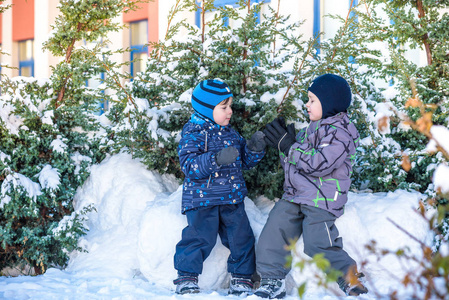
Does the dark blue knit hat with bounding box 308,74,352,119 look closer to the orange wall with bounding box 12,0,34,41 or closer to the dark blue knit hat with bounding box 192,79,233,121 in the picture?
the dark blue knit hat with bounding box 192,79,233,121

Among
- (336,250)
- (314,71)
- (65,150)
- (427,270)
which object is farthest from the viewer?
(65,150)

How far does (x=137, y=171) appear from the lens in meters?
3.88

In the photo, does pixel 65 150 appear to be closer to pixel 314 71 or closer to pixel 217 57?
pixel 217 57

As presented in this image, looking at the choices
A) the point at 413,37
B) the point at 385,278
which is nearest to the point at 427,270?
the point at 385,278

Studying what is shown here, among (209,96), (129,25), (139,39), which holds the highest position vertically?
(129,25)

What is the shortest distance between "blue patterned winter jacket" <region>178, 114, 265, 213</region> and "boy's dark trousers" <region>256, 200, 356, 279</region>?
13.5 inches

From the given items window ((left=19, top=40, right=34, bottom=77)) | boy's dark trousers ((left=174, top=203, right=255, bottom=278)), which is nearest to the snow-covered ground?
boy's dark trousers ((left=174, top=203, right=255, bottom=278))

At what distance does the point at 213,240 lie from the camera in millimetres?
2959

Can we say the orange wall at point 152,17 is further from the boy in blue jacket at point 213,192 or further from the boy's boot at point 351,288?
the boy's boot at point 351,288

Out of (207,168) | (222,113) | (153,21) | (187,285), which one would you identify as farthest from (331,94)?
(153,21)

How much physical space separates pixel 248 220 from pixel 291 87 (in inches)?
42.2

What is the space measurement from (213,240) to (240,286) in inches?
13.9

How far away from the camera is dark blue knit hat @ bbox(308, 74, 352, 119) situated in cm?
285

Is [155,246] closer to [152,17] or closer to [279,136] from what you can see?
[279,136]
